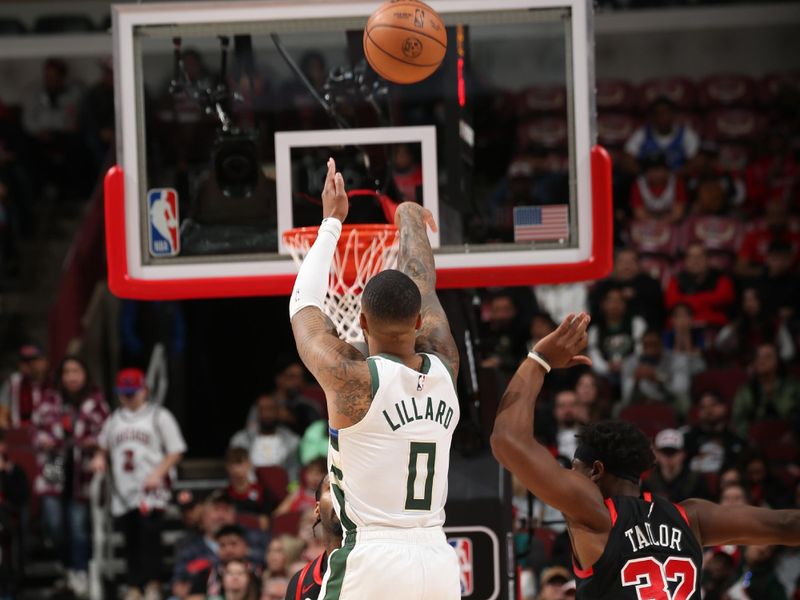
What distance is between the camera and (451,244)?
6168 millimetres

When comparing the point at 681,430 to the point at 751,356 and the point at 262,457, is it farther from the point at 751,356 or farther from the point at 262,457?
the point at 262,457

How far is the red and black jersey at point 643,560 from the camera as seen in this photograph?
4590mm

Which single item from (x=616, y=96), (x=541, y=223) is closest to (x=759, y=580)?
(x=541, y=223)

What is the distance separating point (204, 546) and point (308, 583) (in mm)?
4718

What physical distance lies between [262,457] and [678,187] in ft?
16.0

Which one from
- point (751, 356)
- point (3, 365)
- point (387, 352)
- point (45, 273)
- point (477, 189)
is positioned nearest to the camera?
point (387, 352)

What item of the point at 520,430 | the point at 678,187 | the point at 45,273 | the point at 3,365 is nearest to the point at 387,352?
the point at 520,430

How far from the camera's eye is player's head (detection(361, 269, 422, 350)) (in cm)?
438

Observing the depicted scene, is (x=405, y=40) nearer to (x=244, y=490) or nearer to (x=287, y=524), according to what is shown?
(x=287, y=524)

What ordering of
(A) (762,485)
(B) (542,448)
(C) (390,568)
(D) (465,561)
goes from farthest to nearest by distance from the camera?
1. (A) (762,485)
2. (D) (465,561)
3. (B) (542,448)
4. (C) (390,568)

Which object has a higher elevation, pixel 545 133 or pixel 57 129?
pixel 57 129

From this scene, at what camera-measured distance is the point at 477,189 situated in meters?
6.39

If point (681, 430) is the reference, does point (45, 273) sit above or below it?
above

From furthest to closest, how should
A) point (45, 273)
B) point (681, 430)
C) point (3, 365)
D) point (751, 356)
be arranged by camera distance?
point (45, 273) → point (3, 365) → point (751, 356) → point (681, 430)
